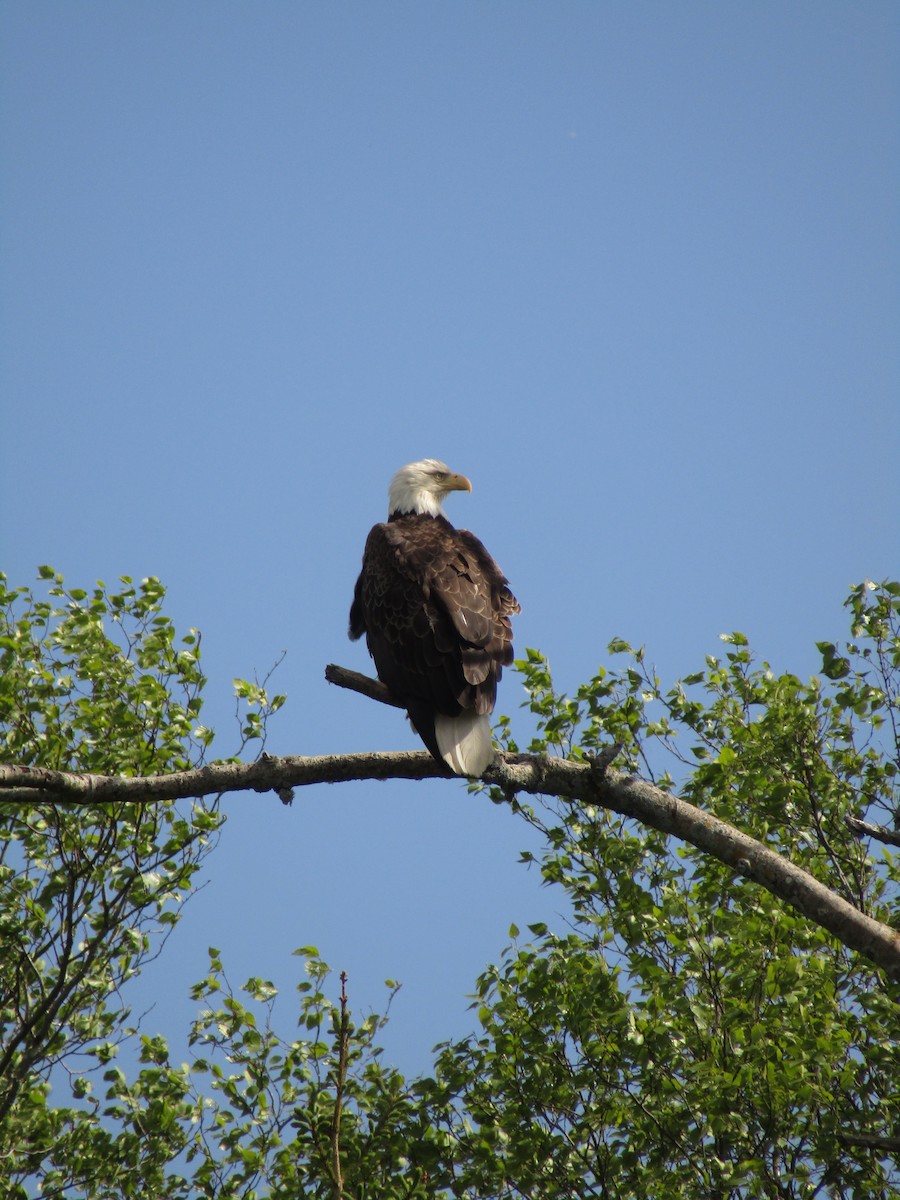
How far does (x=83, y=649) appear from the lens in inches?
256

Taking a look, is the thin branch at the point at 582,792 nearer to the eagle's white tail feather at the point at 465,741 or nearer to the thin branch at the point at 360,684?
the eagle's white tail feather at the point at 465,741

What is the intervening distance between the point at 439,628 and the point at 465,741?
0.73 meters

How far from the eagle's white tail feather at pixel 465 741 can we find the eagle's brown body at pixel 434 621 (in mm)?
13

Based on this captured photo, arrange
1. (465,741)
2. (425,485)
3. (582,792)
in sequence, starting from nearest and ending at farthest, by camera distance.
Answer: (582,792) → (465,741) → (425,485)

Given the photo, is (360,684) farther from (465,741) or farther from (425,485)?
(425,485)

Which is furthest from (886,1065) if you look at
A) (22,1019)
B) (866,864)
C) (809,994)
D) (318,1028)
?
(22,1019)

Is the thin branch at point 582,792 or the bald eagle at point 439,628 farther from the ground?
the bald eagle at point 439,628

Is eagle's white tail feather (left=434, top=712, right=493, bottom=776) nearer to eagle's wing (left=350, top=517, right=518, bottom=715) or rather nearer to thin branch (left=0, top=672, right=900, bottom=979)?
eagle's wing (left=350, top=517, right=518, bottom=715)

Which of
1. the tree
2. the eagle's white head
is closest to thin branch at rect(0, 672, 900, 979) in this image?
the tree

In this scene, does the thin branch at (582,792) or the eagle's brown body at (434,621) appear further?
the eagle's brown body at (434,621)

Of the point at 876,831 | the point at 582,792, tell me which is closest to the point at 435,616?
the point at 582,792

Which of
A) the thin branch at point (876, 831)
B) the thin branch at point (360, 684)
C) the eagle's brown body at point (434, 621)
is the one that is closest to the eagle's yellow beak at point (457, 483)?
the eagle's brown body at point (434, 621)

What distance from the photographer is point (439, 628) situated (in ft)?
18.0

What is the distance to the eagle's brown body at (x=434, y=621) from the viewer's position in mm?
5277
